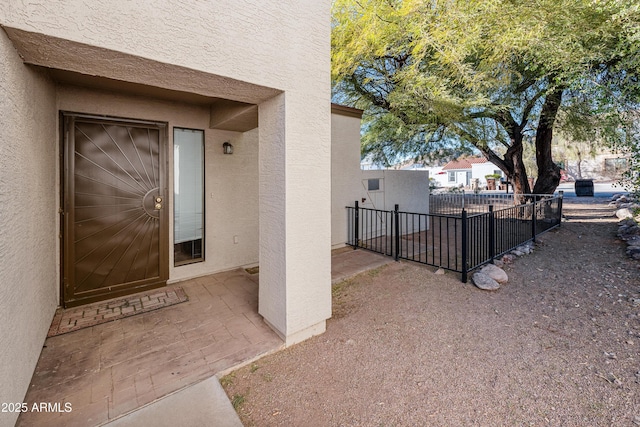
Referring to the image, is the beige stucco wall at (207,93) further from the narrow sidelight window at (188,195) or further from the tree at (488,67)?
the tree at (488,67)

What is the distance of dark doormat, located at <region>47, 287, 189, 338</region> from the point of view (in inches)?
122

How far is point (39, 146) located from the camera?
101 inches

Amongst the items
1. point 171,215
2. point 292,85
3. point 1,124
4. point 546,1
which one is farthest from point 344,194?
point 1,124

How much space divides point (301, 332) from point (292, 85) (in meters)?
2.43

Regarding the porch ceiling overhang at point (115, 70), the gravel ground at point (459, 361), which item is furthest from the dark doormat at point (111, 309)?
the porch ceiling overhang at point (115, 70)

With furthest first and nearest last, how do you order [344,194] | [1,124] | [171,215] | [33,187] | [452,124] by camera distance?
[452,124]
[344,194]
[171,215]
[33,187]
[1,124]

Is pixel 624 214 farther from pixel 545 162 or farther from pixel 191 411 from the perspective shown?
pixel 191 411

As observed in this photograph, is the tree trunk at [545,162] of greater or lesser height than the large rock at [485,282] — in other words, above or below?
above

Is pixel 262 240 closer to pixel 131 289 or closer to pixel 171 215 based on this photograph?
pixel 171 215

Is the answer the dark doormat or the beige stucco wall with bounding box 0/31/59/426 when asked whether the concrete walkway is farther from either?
the dark doormat

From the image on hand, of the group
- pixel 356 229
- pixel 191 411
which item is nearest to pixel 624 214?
pixel 356 229

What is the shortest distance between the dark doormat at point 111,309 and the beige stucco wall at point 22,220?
177mm

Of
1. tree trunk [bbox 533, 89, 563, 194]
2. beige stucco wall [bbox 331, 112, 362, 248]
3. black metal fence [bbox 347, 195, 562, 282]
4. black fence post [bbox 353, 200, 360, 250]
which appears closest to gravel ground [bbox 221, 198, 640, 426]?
black metal fence [bbox 347, 195, 562, 282]

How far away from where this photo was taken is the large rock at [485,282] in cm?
423
